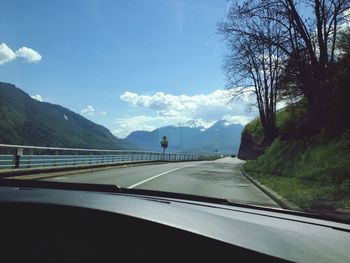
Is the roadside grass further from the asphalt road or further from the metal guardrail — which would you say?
the metal guardrail

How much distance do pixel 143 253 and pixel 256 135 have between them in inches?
2776

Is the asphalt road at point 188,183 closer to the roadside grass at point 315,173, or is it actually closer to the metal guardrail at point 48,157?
the roadside grass at point 315,173

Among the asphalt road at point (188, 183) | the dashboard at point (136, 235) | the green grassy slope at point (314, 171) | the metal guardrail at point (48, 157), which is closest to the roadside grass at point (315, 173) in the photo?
the green grassy slope at point (314, 171)

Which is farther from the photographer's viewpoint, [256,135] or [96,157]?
[256,135]

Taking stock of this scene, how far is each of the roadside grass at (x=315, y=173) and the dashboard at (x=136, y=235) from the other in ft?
29.9

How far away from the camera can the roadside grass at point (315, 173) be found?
1280 centimetres

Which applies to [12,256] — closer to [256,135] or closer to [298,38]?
[298,38]

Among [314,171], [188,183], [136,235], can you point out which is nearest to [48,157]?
[188,183]

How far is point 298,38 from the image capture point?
2519 centimetres

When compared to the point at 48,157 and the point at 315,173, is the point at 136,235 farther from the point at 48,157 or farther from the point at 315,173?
the point at 48,157

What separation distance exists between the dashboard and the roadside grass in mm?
9127

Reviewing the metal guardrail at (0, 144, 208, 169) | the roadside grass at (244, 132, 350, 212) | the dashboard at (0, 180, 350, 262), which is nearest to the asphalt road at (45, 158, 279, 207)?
the roadside grass at (244, 132, 350, 212)

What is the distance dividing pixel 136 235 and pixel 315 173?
1804 centimetres

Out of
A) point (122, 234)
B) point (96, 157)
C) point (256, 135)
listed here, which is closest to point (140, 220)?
point (122, 234)
